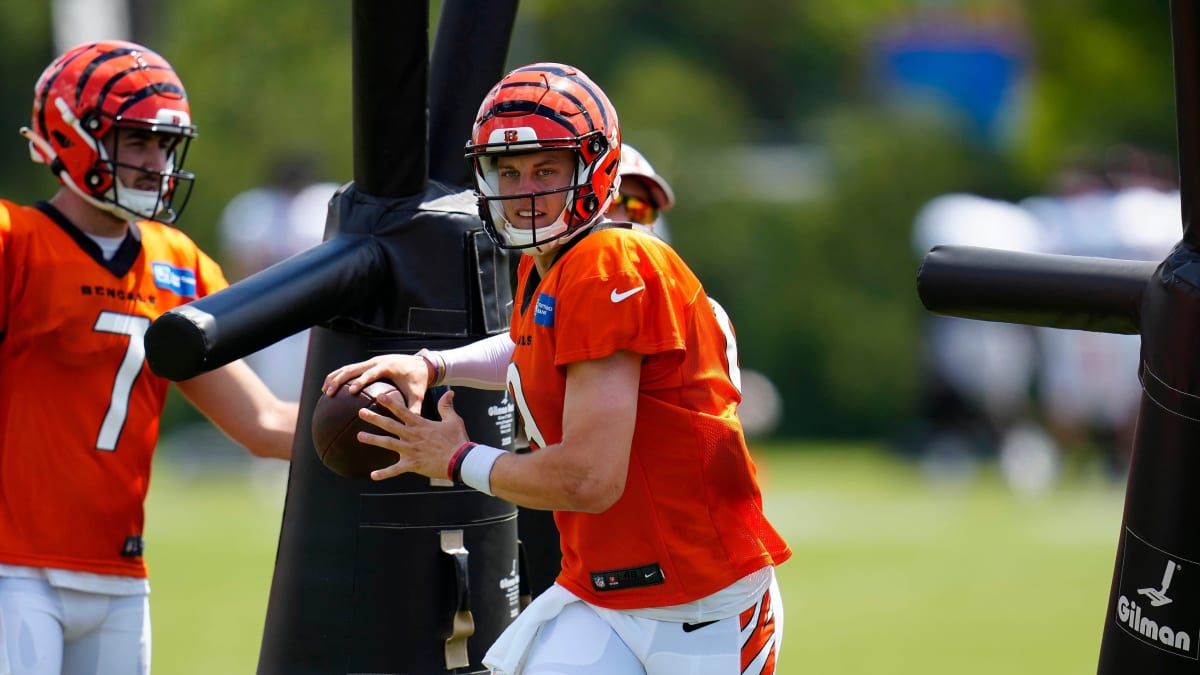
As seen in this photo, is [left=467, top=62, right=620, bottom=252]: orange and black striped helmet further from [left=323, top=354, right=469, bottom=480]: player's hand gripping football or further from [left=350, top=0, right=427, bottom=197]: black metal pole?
[left=350, top=0, right=427, bottom=197]: black metal pole

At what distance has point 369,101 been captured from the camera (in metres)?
4.65

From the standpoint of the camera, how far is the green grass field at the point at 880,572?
8.23m

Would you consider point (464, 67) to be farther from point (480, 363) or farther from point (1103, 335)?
point (1103, 335)

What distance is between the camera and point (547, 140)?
4.00 meters

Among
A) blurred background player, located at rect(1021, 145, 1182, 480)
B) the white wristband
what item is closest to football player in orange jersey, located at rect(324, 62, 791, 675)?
the white wristband

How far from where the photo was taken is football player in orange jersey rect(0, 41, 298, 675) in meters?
4.65

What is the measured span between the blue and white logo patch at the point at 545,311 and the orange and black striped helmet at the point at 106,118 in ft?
4.85

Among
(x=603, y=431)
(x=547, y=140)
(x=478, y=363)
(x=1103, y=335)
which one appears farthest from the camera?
(x=1103, y=335)

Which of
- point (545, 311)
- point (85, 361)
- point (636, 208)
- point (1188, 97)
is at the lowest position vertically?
point (85, 361)

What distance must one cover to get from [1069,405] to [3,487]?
11.7m

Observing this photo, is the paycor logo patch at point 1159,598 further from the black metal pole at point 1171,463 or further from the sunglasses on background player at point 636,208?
the sunglasses on background player at point 636,208

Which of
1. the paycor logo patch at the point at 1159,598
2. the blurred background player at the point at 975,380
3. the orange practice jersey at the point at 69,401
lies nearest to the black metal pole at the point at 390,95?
the orange practice jersey at the point at 69,401

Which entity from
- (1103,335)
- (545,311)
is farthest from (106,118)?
(1103,335)

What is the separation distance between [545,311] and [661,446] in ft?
1.34
